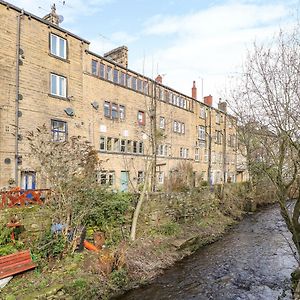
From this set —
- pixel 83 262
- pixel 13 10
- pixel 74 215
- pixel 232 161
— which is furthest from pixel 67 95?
pixel 232 161

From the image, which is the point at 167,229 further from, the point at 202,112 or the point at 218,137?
the point at 218,137

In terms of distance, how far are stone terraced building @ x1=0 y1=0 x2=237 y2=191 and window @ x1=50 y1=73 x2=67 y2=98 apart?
0.07m

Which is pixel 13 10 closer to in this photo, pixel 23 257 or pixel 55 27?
pixel 55 27

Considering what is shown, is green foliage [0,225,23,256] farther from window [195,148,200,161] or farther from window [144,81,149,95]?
window [195,148,200,161]

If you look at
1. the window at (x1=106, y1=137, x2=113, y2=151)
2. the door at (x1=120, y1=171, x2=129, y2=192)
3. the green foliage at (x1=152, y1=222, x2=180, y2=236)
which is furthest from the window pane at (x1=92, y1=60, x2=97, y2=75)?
the green foliage at (x1=152, y1=222, x2=180, y2=236)

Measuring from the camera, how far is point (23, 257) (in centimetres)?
995

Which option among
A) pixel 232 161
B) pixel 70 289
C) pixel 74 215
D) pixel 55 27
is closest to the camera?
pixel 70 289

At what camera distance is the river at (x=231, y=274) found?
34.8 ft

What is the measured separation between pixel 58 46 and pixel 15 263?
52.3ft

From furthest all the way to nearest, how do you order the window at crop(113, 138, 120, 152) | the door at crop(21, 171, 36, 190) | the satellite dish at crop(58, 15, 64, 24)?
the window at crop(113, 138, 120, 152)
the satellite dish at crop(58, 15, 64, 24)
the door at crop(21, 171, 36, 190)

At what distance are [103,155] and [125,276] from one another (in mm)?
12964

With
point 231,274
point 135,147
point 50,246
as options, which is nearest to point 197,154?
point 135,147

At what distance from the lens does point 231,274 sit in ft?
41.2

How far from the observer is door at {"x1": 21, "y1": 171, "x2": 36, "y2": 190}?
706 inches
